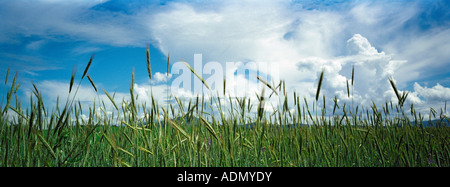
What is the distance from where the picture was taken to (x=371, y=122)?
3.04 m

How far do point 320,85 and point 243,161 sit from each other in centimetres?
84

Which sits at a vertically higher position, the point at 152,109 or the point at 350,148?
the point at 152,109
